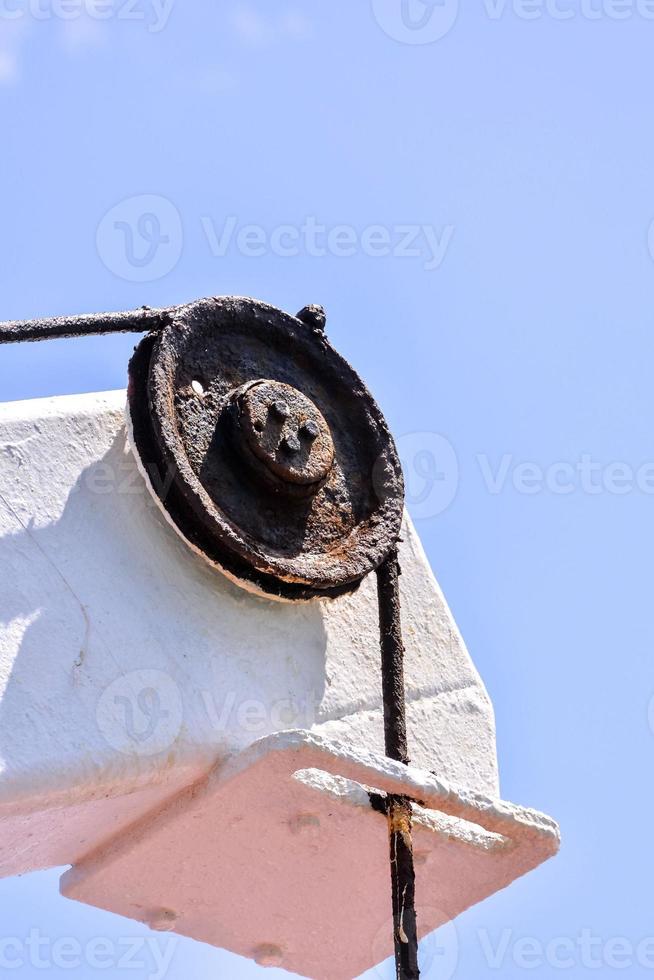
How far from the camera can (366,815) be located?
354cm

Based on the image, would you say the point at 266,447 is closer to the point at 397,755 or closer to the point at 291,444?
the point at 291,444

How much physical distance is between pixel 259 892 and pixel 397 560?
0.90m

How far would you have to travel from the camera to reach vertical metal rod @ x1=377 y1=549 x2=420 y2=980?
3336 mm

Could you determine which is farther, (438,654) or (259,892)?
(438,654)

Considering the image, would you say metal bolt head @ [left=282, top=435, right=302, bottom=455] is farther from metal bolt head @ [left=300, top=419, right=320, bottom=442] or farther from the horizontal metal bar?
the horizontal metal bar

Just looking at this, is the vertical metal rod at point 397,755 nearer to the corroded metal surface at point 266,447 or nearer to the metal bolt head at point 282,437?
the corroded metal surface at point 266,447

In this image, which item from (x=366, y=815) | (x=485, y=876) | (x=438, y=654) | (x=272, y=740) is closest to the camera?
(x=272, y=740)

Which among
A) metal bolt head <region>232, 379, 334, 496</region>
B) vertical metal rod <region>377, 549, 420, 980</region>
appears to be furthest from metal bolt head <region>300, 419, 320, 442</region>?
vertical metal rod <region>377, 549, 420, 980</region>

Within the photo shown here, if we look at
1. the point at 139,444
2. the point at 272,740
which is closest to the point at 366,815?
the point at 272,740

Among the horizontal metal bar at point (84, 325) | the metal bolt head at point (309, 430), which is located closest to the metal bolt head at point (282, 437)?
the metal bolt head at point (309, 430)

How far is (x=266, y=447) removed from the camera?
12.4 ft

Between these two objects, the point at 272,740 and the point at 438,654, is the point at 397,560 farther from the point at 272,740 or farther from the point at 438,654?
the point at 272,740

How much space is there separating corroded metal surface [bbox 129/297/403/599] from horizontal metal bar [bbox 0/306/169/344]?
4 cm

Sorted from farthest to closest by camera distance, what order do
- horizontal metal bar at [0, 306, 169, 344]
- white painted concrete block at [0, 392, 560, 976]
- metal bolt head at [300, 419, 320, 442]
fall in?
metal bolt head at [300, 419, 320, 442] → horizontal metal bar at [0, 306, 169, 344] → white painted concrete block at [0, 392, 560, 976]
